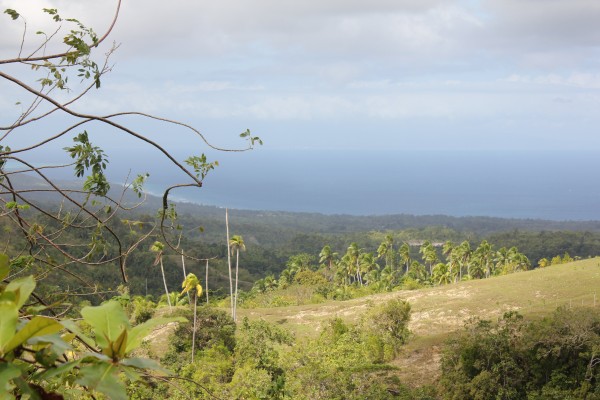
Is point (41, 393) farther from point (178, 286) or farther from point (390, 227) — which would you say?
point (390, 227)

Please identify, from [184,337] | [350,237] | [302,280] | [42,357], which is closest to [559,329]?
[184,337]

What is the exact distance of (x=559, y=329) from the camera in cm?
1711

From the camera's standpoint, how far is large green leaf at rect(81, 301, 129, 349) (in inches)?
46.6

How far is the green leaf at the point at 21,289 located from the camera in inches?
44.2

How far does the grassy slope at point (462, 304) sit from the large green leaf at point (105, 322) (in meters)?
23.4

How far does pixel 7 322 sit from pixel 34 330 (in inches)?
2.1

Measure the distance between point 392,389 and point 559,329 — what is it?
5584 millimetres

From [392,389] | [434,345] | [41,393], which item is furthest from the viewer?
[434,345]

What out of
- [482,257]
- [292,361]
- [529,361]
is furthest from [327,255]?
[529,361]

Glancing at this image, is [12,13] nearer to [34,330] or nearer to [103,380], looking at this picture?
[34,330]

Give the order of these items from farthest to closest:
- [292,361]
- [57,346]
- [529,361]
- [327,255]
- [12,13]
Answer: [327,255] → [292,361] → [529,361] → [12,13] → [57,346]

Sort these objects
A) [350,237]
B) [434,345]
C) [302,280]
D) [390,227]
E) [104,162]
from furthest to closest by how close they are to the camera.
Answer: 1. [390,227]
2. [350,237]
3. [302,280]
4. [434,345]
5. [104,162]

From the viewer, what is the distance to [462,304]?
33938 millimetres

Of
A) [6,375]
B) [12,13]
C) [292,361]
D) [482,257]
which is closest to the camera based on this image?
[6,375]
